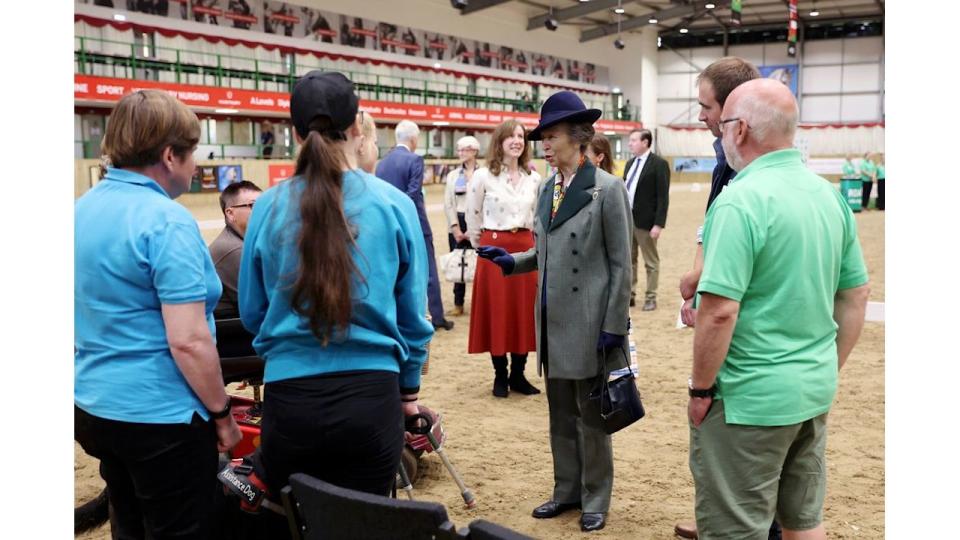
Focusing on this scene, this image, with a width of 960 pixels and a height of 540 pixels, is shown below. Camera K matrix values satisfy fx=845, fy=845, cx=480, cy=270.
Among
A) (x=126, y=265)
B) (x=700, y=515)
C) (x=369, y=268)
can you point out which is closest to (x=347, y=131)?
(x=369, y=268)

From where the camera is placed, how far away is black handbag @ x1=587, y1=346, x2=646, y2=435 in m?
3.09

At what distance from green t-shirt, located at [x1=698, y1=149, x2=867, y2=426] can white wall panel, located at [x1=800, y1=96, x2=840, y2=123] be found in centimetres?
3998

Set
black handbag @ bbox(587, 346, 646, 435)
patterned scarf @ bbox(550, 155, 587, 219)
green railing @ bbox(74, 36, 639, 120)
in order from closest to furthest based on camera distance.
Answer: black handbag @ bbox(587, 346, 646, 435) < patterned scarf @ bbox(550, 155, 587, 219) < green railing @ bbox(74, 36, 639, 120)

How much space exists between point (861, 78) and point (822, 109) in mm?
2077

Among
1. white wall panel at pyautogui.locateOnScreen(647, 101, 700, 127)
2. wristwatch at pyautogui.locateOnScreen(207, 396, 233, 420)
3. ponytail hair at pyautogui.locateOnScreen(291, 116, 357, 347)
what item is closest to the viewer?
ponytail hair at pyautogui.locateOnScreen(291, 116, 357, 347)

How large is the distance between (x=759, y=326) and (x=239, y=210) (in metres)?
2.38

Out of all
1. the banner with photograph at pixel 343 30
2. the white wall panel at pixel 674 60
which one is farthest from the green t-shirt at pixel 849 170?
the white wall panel at pixel 674 60

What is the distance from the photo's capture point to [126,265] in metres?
1.93

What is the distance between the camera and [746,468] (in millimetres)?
2111

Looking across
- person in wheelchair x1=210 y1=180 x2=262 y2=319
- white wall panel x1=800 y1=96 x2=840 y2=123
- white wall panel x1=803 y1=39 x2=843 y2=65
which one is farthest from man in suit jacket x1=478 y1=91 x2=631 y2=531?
white wall panel x1=803 y1=39 x2=843 y2=65

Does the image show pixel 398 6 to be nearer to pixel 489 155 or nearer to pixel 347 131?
pixel 489 155

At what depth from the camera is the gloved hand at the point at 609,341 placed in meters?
3.17

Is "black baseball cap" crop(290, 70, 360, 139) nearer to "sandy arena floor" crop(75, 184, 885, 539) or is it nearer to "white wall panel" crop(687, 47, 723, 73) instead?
"sandy arena floor" crop(75, 184, 885, 539)

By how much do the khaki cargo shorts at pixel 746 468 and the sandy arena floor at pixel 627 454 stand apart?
120 cm
